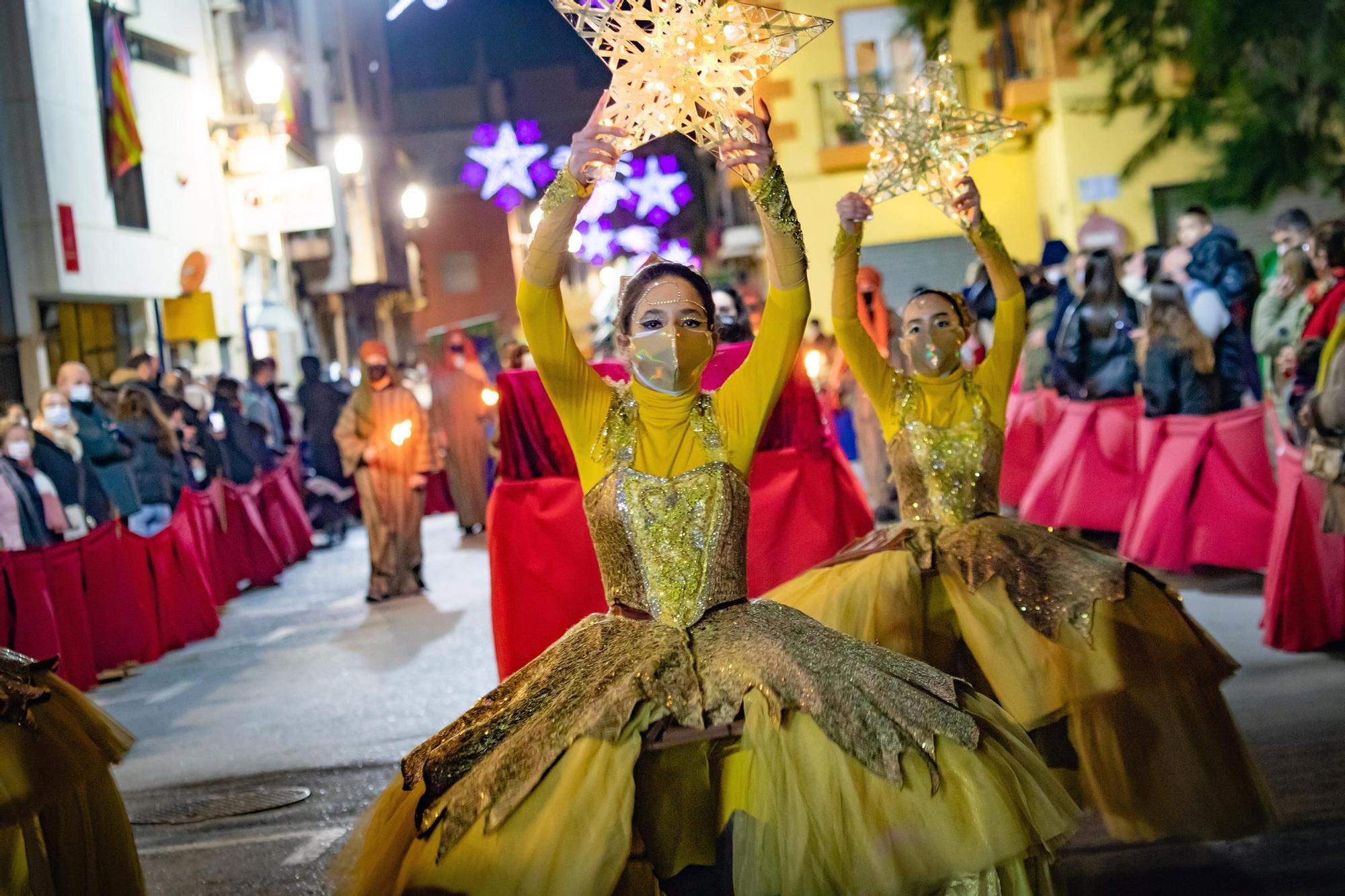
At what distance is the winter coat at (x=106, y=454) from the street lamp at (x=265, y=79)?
8292 millimetres

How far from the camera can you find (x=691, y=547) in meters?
3.82

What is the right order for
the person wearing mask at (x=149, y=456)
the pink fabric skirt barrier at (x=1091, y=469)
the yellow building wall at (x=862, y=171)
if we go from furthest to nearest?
the yellow building wall at (x=862, y=171), the person wearing mask at (x=149, y=456), the pink fabric skirt barrier at (x=1091, y=469)

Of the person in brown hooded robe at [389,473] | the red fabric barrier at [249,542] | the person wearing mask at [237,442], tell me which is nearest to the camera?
the person in brown hooded robe at [389,473]

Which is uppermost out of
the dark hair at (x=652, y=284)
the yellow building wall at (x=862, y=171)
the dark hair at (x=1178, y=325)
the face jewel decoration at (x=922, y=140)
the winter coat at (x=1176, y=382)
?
the yellow building wall at (x=862, y=171)

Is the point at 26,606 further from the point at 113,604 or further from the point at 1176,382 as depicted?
the point at 1176,382

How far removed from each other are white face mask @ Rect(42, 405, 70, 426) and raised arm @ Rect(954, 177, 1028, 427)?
7207mm

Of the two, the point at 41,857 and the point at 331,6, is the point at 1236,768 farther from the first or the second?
the point at 331,6

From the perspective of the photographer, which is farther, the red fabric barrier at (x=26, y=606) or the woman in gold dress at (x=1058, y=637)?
the red fabric barrier at (x=26, y=606)

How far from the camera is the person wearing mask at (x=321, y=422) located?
18.4m

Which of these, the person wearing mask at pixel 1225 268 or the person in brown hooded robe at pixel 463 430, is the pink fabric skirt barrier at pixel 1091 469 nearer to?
the person wearing mask at pixel 1225 268

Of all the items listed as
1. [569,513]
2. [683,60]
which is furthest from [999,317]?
[569,513]

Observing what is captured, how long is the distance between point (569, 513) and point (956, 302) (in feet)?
8.25

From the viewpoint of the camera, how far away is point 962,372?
18.7 feet

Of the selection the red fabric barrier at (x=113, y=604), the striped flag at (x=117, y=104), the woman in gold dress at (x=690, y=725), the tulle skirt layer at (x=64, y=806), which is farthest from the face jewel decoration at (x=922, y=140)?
the striped flag at (x=117, y=104)
